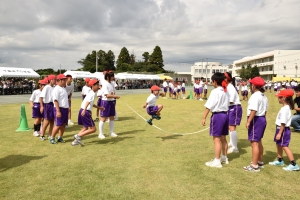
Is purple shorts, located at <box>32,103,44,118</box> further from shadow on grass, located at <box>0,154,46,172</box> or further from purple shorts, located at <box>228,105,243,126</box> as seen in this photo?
purple shorts, located at <box>228,105,243,126</box>

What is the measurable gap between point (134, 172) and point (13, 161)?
2.85 m

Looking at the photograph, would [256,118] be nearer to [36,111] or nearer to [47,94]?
[47,94]

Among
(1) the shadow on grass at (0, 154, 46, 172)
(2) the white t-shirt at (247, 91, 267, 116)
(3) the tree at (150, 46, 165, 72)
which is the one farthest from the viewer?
(3) the tree at (150, 46, 165, 72)

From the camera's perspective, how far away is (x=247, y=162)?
18.6 ft

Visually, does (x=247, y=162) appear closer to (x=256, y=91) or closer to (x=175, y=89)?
(x=256, y=91)

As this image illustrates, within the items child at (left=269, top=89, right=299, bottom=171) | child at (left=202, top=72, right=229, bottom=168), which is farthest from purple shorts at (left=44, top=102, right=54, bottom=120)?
child at (left=269, top=89, right=299, bottom=171)

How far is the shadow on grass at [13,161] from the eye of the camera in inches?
208

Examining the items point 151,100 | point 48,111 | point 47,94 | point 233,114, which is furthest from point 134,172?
point 47,94

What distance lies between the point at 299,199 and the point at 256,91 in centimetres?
209

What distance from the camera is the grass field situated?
13.3ft

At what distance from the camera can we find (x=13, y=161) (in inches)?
220

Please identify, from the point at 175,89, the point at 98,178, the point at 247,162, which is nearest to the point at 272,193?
the point at 247,162

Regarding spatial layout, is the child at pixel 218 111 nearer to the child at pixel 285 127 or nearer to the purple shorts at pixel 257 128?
the purple shorts at pixel 257 128

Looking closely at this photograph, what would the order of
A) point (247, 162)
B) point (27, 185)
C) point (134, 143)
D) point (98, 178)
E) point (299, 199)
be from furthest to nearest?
point (134, 143) < point (247, 162) < point (98, 178) < point (27, 185) < point (299, 199)
